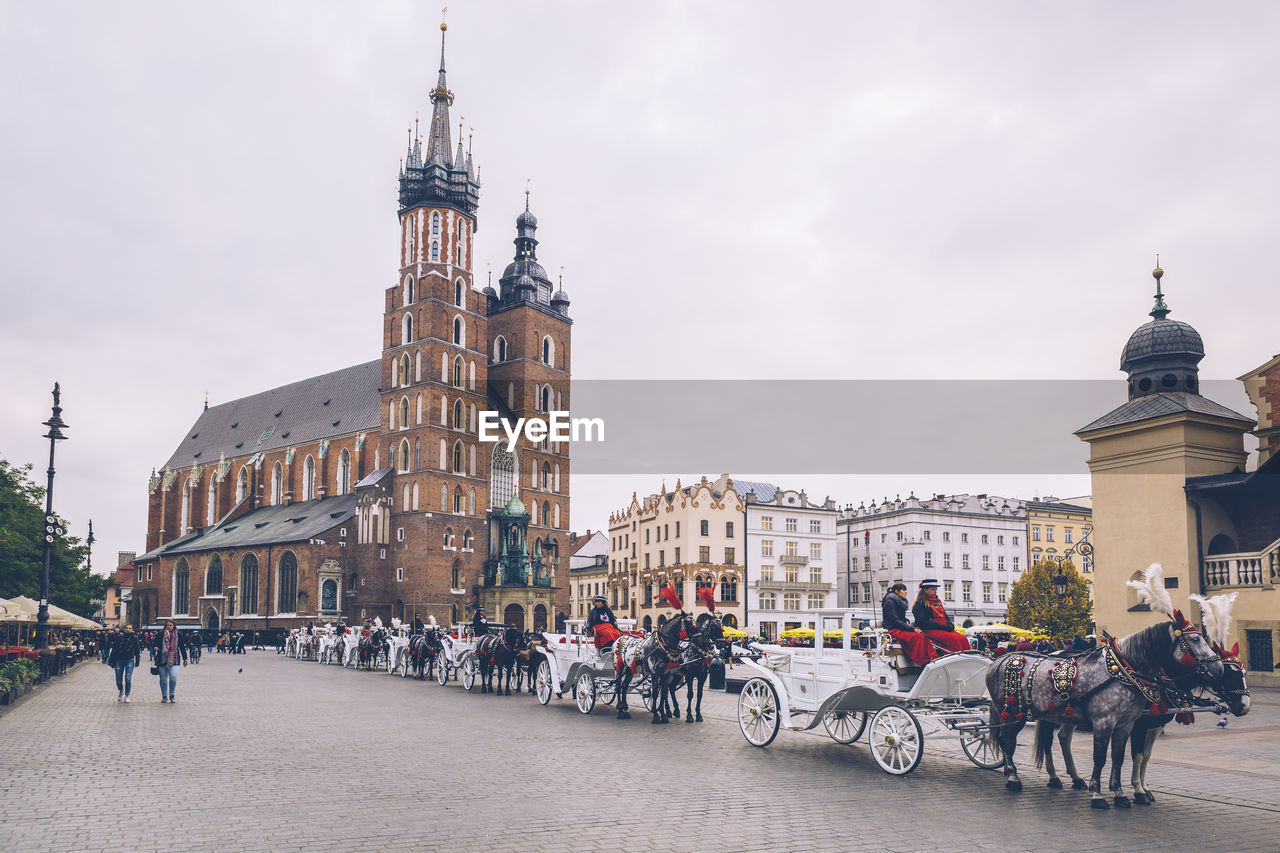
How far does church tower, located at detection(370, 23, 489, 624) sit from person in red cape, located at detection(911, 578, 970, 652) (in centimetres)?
5252

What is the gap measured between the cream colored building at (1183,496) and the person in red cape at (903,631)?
600 inches

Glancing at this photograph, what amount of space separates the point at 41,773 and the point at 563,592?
58.1m

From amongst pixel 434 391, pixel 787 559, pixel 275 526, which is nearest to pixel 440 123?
pixel 434 391

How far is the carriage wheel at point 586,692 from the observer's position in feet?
60.7

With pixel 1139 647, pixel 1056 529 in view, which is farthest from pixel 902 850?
pixel 1056 529

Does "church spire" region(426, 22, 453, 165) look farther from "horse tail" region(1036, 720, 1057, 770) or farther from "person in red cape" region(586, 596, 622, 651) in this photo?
"horse tail" region(1036, 720, 1057, 770)

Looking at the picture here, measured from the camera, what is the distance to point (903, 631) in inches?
457

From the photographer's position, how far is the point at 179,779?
10547 millimetres

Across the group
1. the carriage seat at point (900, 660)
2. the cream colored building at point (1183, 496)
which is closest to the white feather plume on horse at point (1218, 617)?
the carriage seat at point (900, 660)

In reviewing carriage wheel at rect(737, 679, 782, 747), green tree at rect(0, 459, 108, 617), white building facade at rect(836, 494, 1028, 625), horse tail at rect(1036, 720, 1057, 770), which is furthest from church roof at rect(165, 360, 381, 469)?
horse tail at rect(1036, 720, 1057, 770)

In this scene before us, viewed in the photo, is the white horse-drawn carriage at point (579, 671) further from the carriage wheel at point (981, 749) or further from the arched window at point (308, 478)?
the arched window at point (308, 478)

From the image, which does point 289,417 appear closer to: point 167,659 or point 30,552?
point 30,552

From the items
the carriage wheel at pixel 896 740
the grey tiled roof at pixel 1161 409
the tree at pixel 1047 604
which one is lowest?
the tree at pixel 1047 604

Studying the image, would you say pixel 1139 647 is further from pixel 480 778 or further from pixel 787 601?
pixel 787 601
